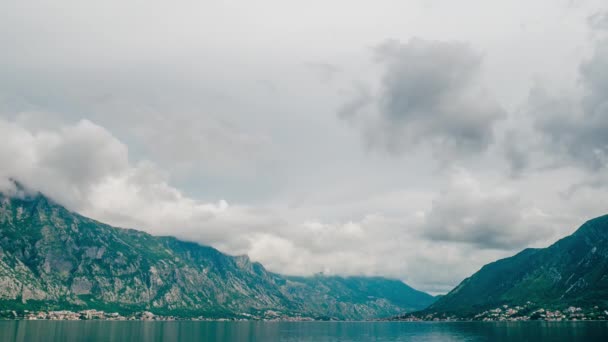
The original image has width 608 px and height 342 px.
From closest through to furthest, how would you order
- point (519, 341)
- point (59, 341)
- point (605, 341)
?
point (605, 341) < point (59, 341) < point (519, 341)

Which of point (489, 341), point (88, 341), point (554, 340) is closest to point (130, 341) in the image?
point (88, 341)

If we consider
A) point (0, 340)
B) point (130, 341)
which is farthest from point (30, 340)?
point (130, 341)

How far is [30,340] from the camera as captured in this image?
177125mm

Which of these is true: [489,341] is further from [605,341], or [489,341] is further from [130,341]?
[130,341]

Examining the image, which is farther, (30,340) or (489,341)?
(489,341)

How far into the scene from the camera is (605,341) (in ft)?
534

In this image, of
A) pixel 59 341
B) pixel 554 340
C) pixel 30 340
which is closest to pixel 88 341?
pixel 59 341

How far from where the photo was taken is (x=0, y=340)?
17275 cm

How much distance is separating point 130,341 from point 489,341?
16636 cm

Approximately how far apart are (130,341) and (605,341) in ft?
650

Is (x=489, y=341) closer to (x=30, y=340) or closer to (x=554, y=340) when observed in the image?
(x=554, y=340)

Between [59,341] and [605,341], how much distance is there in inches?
8603

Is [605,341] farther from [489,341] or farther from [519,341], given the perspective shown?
[489,341]

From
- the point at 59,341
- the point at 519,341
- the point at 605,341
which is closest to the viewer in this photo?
the point at 605,341
